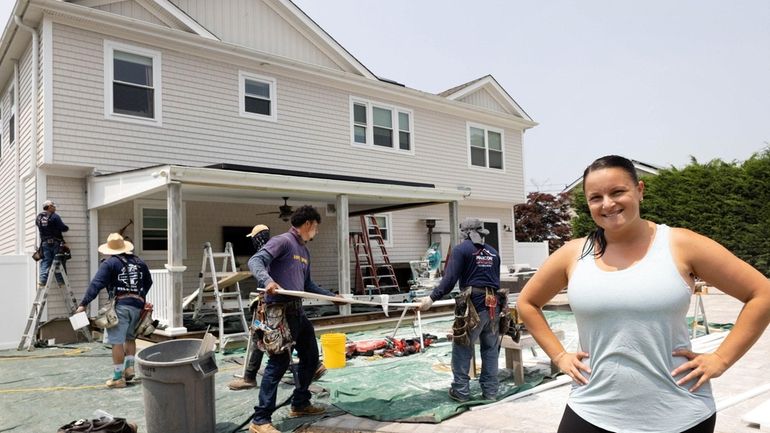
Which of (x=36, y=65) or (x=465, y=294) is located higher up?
(x=36, y=65)

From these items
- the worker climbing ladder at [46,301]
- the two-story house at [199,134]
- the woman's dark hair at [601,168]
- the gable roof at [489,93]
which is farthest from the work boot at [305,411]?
the gable roof at [489,93]

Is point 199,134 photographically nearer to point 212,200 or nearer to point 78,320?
point 212,200

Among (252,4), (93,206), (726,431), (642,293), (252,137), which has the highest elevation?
(252,4)

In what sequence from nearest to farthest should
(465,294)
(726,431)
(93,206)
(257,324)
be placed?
(726,431)
(257,324)
(465,294)
(93,206)

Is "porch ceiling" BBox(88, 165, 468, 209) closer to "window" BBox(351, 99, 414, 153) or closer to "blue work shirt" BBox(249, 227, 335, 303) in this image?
"window" BBox(351, 99, 414, 153)

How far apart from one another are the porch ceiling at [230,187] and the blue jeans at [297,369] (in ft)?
14.3

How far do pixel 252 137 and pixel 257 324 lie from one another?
27.3ft

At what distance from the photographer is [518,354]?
5746 mm

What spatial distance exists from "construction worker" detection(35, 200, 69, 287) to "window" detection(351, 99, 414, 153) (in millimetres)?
7052

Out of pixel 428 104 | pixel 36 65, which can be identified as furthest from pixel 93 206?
pixel 428 104

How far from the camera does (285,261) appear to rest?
4770 mm

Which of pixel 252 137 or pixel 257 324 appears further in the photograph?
pixel 252 137

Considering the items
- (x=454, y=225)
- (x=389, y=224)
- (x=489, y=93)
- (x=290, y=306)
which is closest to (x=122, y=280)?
(x=290, y=306)

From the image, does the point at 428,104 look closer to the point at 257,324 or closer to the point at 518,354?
the point at 518,354
